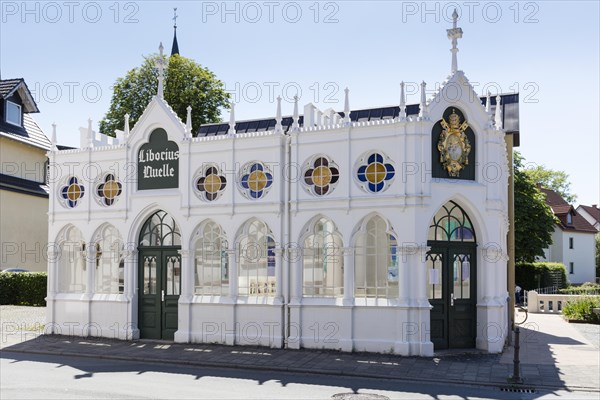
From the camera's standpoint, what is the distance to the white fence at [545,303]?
29.3m

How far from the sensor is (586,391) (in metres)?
13.2

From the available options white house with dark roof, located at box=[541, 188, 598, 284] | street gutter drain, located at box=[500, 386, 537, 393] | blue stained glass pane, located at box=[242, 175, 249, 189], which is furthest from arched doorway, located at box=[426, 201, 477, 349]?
white house with dark roof, located at box=[541, 188, 598, 284]

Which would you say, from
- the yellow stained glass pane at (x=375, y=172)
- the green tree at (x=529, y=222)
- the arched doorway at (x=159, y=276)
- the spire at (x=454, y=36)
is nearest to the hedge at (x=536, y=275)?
the green tree at (x=529, y=222)

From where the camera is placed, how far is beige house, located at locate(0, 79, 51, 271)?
36.1 meters

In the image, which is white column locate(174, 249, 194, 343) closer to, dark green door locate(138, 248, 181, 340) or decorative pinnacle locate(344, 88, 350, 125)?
dark green door locate(138, 248, 181, 340)

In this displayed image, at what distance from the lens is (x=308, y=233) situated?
18.3m

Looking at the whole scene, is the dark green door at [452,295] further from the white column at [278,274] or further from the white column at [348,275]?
the white column at [278,274]

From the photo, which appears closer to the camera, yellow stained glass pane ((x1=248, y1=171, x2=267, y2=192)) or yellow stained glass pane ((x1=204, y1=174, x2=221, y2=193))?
yellow stained glass pane ((x1=248, y1=171, x2=267, y2=192))

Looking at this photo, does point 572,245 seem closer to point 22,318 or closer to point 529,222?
point 529,222

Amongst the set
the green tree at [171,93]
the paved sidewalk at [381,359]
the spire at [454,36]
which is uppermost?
the green tree at [171,93]

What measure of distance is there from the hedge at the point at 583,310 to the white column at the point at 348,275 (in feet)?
38.2

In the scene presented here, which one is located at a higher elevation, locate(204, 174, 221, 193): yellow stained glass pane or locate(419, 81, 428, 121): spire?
locate(419, 81, 428, 121): spire

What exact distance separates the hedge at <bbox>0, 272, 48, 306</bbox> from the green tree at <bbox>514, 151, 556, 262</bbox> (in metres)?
29.1

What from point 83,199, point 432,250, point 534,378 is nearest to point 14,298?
point 83,199
